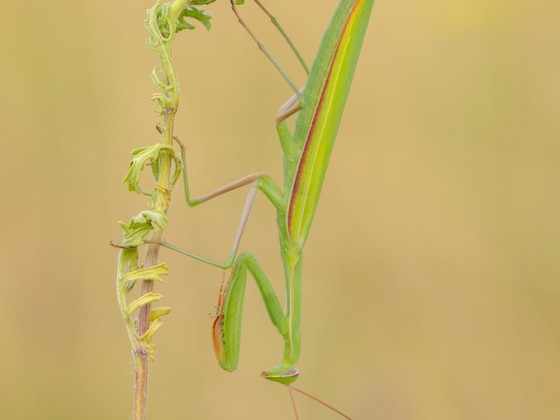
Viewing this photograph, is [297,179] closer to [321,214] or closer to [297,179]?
[297,179]

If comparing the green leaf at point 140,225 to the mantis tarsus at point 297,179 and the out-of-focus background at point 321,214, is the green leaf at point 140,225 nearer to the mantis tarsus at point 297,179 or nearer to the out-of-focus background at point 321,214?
the mantis tarsus at point 297,179


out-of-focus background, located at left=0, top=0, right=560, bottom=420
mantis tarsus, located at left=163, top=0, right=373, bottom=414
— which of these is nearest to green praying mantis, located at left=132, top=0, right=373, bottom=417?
mantis tarsus, located at left=163, top=0, right=373, bottom=414

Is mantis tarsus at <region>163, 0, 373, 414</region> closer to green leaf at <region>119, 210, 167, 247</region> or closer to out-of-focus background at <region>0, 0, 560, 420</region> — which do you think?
green leaf at <region>119, 210, 167, 247</region>

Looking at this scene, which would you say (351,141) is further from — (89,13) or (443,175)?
(89,13)

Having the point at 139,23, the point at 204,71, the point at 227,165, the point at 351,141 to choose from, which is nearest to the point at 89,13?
the point at 139,23

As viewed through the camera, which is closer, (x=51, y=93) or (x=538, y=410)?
(x=51, y=93)

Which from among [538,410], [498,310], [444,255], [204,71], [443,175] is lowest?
[538,410]

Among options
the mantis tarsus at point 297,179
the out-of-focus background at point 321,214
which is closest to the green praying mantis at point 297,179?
the mantis tarsus at point 297,179
